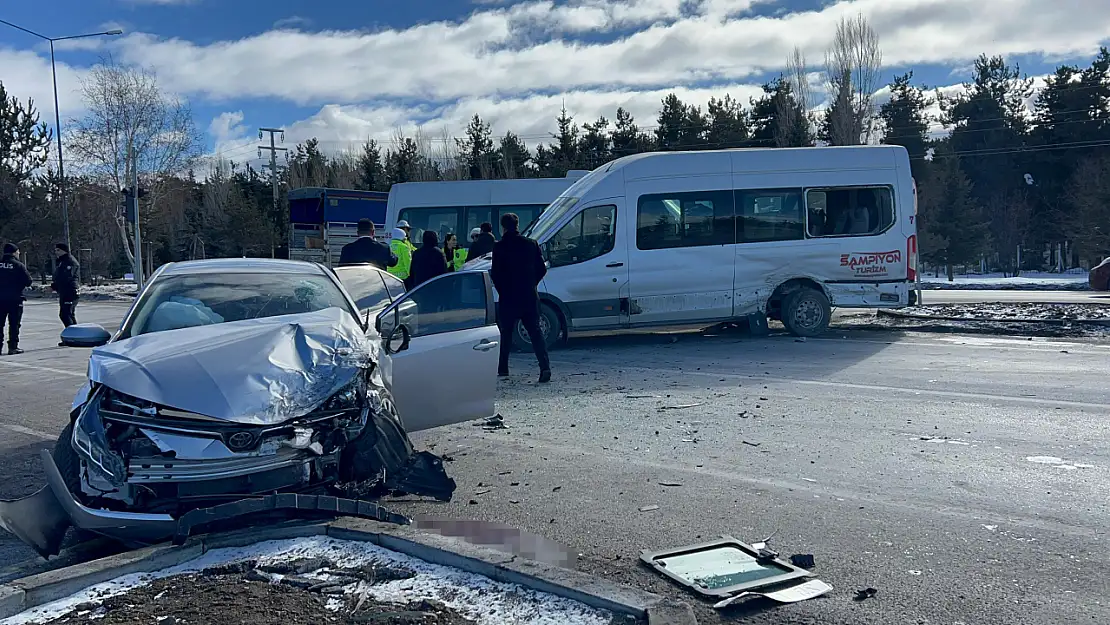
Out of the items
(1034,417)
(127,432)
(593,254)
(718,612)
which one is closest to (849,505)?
(718,612)

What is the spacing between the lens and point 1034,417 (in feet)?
24.8

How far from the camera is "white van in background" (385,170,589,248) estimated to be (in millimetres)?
20484

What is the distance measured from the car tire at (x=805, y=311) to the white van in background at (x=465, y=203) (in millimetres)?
8115

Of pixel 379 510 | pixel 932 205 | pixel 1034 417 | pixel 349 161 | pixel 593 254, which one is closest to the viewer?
pixel 379 510

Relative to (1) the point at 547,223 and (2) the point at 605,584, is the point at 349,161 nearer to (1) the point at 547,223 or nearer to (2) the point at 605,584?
(1) the point at 547,223

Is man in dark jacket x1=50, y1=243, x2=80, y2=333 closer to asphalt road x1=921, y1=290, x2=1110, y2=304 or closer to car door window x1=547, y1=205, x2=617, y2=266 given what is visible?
car door window x1=547, y1=205, x2=617, y2=266

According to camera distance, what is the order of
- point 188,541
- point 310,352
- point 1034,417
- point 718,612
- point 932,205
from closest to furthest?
point 718,612, point 188,541, point 310,352, point 1034,417, point 932,205

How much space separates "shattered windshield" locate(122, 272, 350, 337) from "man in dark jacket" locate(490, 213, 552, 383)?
11.9 feet

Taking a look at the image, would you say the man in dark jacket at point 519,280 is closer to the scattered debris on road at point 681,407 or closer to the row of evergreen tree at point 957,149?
the scattered debris on road at point 681,407

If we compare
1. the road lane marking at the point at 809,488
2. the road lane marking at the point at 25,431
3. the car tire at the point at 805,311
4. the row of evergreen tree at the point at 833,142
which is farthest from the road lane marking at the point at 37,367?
the row of evergreen tree at the point at 833,142

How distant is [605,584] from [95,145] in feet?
154

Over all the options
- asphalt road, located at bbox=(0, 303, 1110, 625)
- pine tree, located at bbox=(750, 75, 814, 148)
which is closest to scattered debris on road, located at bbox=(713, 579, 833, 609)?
asphalt road, located at bbox=(0, 303, 1110, 625)

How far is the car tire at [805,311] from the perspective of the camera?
537 inches

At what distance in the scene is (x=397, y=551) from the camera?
173 inches
